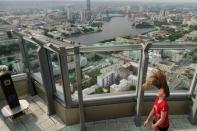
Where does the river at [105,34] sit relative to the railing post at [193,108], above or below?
below

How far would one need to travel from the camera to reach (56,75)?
2.62 m

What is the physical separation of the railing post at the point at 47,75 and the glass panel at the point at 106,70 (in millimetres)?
423

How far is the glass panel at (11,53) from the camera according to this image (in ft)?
10.2

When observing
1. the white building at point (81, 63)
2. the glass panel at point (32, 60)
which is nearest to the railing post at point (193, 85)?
the white building at point (81, 63)

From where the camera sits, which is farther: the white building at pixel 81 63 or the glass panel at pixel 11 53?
the glass panel at pixel 11 53

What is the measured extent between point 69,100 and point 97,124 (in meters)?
0.60

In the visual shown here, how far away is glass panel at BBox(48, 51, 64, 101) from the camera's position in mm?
2471

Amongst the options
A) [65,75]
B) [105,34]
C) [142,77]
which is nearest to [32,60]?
[65,75]

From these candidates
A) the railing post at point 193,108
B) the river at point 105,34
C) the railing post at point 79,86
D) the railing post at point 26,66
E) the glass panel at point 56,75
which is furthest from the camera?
the river at point 105,34

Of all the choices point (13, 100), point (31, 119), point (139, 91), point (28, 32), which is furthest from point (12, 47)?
point (139, 91)

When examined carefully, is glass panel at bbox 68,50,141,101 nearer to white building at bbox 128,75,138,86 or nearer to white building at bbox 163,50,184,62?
white building at bbox 128,75,138,86

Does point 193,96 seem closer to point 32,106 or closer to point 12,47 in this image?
point 32,106

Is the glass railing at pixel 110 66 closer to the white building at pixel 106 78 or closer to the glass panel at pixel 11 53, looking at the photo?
the white building at pixel 106 78

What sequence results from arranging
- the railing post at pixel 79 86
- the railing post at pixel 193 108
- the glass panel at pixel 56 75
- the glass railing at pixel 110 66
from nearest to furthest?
the railing post at pixel 79 86 → the glass railing at pixel 110 66 → the glass panel at pixel 56 75 → the railing post at pixel 193 108
